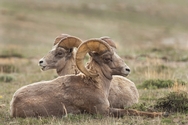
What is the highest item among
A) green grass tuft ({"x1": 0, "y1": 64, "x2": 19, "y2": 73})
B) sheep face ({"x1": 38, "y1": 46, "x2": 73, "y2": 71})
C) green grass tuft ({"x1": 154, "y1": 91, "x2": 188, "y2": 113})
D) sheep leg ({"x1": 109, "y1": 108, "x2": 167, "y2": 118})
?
sheep face ({"x1": 38, "y1": 46, "x2": 73, "y2": 71})

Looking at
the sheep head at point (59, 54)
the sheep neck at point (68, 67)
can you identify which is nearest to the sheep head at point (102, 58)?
the sheep head at point (59, 54)

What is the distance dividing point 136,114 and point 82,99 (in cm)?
140

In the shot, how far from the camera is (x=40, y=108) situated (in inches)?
430

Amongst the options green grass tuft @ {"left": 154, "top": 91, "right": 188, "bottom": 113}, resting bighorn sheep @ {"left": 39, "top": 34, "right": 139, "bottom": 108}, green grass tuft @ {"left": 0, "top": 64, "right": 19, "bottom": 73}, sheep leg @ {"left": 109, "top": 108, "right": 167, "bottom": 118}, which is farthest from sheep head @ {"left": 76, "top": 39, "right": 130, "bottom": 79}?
green grass tuft @ {"left": 0, "top": 64, "right": 19, "bottom": 73}

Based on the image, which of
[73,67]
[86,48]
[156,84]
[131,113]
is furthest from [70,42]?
[156,84]

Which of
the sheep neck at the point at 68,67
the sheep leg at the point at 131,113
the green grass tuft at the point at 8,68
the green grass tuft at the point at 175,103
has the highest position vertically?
the sheep neck at the point at 68,67

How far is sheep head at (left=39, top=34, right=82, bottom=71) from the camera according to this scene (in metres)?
13.1

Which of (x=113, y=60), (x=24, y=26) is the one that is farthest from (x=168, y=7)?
(x=113, y=60)

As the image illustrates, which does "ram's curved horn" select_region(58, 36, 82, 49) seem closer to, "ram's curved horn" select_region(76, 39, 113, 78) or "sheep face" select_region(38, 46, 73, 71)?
"sheep face" select_region(38, 46, 73, 71)

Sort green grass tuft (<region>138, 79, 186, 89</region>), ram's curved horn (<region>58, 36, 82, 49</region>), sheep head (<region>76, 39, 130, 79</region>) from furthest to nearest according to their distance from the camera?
green grass tuft (<region>138, 79, 186, 89</region>), ram's curved horn (<region>58, 36, 82, 49</region>), sheep head (<region>76, 39, 130, 79</region>)

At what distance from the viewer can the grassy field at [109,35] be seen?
12.6 metres

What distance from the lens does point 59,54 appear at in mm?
13703

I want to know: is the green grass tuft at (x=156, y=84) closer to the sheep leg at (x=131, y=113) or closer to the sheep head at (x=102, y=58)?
the sheep head at (x=102, y=58)

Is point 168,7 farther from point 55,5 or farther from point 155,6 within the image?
point 55,5
